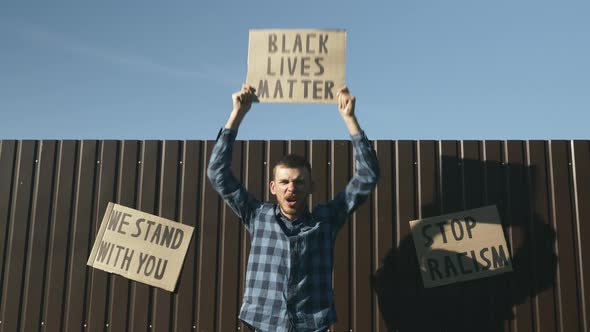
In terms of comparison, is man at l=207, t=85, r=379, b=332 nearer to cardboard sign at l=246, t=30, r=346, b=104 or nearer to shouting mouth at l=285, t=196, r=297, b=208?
shouting mouth at l=285, t=196, r=297, b=208

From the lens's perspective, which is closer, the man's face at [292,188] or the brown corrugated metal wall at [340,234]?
the man's face at [292,188]

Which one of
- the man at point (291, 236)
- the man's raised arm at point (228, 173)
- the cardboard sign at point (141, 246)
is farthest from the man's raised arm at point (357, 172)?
the cardboard sign at point (141, 246)

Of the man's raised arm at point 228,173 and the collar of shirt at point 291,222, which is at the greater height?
the man's raised arm at point 228,173

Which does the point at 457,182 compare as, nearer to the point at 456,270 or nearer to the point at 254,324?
the point at 456,270

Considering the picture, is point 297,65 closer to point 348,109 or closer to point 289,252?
point 348,109

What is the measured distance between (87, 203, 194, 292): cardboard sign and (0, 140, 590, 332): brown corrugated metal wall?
0.27ft

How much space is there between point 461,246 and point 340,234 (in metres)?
1.18

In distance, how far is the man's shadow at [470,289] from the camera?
4.43 m

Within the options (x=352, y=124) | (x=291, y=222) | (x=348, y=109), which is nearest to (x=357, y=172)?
(x=352, y=124)

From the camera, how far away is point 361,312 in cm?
443

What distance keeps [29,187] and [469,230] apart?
4.43 metres

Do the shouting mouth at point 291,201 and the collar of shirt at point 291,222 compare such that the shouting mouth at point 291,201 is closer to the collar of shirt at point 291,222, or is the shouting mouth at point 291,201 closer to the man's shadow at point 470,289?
the collar of shirt at point 291,222

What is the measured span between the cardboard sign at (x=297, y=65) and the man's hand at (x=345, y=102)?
0.11 metres

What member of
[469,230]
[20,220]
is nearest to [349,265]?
[469,230]
